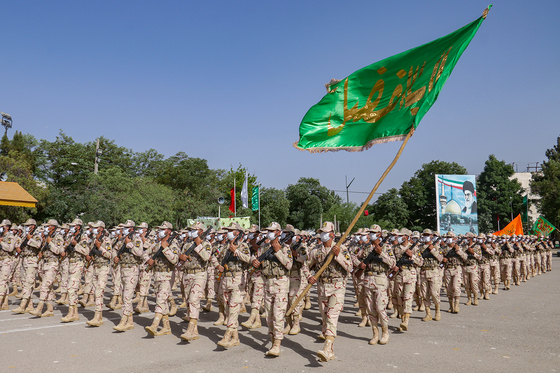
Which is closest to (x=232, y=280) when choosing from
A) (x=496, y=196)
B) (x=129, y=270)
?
(x=129, y=270)

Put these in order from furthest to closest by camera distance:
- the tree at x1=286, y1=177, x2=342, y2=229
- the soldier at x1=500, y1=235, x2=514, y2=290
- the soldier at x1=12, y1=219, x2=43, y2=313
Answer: the tree at x1=286, y1=177, x2=342, y2=229, the soldier at x1=500, y1=235, x2=514, y2=290, the soldier at x1=12, y1=219, x2=43, y2=313

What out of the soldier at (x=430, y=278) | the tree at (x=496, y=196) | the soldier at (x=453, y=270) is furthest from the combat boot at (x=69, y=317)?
the tree at (x=496, y=196)

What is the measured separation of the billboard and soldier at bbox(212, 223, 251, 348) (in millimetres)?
24932

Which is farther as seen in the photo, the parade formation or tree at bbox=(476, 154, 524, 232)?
tree at bbox=(476, 154, 524, 232)

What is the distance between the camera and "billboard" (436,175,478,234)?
3042 cm

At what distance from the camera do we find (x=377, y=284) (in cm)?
784

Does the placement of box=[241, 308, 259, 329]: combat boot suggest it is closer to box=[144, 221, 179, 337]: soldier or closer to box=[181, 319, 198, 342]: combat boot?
box=[181, 319, 198, 342]: combat boot

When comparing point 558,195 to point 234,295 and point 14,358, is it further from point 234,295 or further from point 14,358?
point 14,358

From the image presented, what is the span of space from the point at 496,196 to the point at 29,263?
56006 millimetres

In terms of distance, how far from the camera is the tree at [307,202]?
218 ft

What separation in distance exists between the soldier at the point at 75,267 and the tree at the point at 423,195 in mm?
45604

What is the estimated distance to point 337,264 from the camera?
722 cm

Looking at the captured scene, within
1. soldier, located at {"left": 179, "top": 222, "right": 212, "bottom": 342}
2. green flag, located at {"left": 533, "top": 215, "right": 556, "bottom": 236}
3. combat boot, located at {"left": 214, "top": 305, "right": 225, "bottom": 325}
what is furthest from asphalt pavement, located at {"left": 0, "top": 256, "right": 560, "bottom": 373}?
green flag, located at {"left": 533, "top": 215, "right": 556, "bottom": 236}

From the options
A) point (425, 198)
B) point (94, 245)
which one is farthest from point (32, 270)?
point (425, 198)
